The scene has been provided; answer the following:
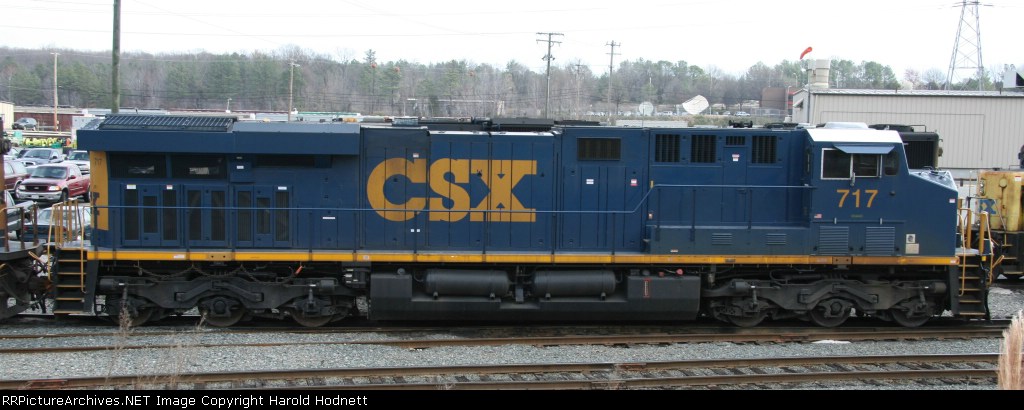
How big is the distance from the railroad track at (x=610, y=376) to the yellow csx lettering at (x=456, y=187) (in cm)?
281

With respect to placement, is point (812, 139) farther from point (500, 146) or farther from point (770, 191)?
point (500, 146)

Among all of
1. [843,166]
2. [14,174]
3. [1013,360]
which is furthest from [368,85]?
[1013,360]

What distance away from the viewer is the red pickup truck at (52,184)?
95.3ft

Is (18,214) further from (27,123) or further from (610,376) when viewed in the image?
(27,123)

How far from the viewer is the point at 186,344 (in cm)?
938

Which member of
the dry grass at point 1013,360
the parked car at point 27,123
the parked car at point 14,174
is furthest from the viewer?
the parked car at point 27,123

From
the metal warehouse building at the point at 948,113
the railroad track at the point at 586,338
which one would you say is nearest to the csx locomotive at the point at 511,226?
the railroad track at the point at 586,338

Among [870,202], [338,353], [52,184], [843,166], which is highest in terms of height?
[843,166]

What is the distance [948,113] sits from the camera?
2916cm

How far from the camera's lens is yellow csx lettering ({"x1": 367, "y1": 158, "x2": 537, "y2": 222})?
10.8 metres

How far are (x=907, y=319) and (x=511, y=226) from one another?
5859 millimetres

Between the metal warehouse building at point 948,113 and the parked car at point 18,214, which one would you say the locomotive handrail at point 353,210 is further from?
the metal warehouse building at point 948,113

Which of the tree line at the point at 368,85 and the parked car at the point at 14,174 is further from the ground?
the tree line at the point at 368,85
